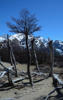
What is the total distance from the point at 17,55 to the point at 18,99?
2474 cm

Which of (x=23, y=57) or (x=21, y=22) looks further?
(x=23, y=57)

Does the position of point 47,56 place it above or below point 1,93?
above

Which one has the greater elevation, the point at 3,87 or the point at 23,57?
the point at 23,57

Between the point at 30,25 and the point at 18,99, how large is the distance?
433cm

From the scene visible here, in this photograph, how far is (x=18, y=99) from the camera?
16.9 feet

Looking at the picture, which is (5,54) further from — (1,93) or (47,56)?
(1,93)

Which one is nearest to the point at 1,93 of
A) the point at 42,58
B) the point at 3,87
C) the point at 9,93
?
the point at 9,93

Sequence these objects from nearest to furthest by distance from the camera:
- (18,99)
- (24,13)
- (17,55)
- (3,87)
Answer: (18,99), (24,13), (3,87), (17,55)

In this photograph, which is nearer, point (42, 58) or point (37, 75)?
point (37, 75)

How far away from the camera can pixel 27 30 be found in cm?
677

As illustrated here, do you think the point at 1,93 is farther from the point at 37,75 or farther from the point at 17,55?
the point at 17,55

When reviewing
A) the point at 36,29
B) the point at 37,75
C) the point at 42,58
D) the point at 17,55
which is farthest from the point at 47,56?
the point at 36,29

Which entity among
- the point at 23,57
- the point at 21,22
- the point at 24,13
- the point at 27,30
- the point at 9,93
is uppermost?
the point at 24,13

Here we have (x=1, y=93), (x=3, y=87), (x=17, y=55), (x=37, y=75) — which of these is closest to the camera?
(x=1, y=93)
